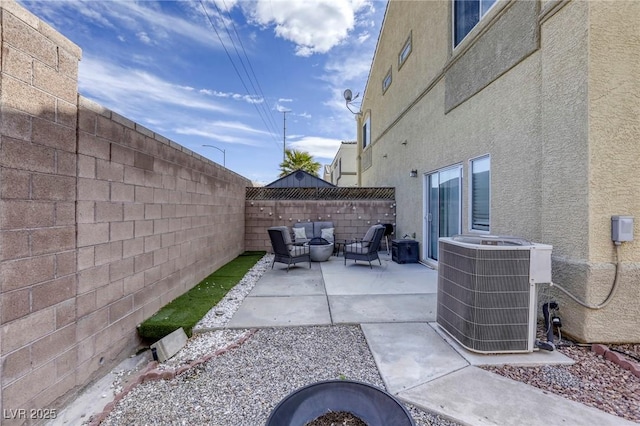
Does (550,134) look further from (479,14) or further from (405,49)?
(405,49)

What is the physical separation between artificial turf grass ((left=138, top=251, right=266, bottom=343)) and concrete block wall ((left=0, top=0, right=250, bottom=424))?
16 cm

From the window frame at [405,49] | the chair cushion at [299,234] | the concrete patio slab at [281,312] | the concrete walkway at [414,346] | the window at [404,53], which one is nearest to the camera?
the concrete walkway at [414,346]

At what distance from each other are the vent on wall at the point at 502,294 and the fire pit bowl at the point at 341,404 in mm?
1659

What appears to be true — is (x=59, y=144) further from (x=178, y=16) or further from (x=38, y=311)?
(x=178, y=16)

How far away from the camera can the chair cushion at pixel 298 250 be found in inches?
282

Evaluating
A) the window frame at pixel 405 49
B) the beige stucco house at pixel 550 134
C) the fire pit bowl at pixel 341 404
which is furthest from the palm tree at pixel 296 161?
the fire pit bowl at pixel 341 404

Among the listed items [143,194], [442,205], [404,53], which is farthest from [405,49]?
[143,194]

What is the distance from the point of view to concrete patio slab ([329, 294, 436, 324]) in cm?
390

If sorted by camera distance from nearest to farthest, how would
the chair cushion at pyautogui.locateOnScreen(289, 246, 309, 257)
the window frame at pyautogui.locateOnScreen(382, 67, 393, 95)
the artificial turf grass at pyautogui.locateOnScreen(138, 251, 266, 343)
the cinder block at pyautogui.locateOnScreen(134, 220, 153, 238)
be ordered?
the artificial turf grass at pyautogui.locateOnScreen(138, 251, 266, 343) < the cinder block at pyautogui.locateOnScreen(134, 220, 153, 238) < the chair cushion at pyautogui.locateOnScreen(289, 246, 309, 257) < the window frame at pyautogui.locateOnScreen(382, 67, 393, 95)

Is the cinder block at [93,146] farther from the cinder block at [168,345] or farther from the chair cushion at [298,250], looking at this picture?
the chair cushion at [298,250]

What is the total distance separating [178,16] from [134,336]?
8.54m

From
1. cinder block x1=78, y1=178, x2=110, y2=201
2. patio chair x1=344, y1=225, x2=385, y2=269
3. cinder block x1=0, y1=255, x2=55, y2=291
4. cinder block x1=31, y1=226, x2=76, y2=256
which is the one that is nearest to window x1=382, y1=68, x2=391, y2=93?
patio chair x1=344, y1=225, x2=385, y2=269

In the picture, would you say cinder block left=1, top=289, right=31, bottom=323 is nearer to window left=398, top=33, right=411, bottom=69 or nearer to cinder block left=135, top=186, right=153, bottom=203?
cinder block left=135, top=186, right=153, bottom=203

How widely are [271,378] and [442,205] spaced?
5520 mm
